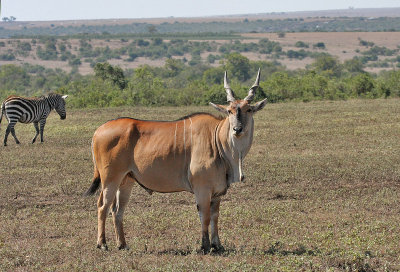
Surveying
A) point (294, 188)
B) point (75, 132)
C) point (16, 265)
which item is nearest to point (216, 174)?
point (16, 265)

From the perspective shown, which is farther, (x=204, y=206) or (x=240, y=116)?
(x=204, y=206)

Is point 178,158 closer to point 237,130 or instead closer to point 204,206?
point 204,206

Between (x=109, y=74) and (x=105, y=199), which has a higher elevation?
(x=105, y=199)

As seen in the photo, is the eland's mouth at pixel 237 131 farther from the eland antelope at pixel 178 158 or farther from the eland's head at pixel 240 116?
the eland antelope at pixel 178 158

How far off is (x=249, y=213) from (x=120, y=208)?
2.91 m

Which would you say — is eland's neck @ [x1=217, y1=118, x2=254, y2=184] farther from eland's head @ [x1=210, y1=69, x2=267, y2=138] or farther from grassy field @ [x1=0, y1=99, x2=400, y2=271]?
grassy field @ [x1=0, y1=99, x2=400, y2=271]

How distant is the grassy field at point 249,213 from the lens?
8734mm

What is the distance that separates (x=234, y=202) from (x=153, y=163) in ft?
13.4

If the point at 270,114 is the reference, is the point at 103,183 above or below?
above

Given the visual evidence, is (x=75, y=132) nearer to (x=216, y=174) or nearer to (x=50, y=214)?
(x=50, y=214)

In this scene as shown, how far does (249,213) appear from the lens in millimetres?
11461

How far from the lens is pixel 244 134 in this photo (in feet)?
28.4

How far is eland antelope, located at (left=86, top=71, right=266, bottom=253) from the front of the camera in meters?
8.81

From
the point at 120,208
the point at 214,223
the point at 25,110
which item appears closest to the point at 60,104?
the point at 25,110
